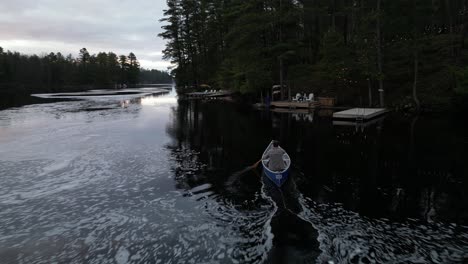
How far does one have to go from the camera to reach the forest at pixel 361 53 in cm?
3338

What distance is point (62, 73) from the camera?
143125mm

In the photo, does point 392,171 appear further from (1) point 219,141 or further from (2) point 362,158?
(1) point 219,141

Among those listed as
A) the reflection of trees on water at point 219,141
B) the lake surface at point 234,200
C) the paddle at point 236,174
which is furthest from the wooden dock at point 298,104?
the paddle at point 236,174

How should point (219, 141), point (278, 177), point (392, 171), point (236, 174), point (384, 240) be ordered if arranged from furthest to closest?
point (219, 141), point (236, 174), point (392, 171), point (278, 177), point (384, 240)

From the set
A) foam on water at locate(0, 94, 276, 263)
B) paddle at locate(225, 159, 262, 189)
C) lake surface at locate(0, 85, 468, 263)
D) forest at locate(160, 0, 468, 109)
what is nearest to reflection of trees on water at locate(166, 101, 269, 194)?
lake surface at locate(0, 85, 468, 263)

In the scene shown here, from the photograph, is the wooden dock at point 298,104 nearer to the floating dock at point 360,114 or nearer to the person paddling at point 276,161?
the floating dock at point 360,114

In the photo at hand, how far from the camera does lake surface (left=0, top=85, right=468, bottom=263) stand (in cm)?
915

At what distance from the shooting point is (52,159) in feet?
64.4

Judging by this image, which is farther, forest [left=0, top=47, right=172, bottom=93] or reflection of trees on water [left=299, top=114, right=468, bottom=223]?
forest [left=0, top=47, right=172, bottom=93]

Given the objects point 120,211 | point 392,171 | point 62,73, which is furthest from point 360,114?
point 62,73

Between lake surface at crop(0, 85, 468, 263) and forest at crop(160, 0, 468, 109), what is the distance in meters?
12.1

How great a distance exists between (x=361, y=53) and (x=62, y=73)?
465ft

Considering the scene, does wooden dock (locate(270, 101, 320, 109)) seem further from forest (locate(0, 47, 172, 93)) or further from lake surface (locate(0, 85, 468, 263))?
forest (locate(0, 47, 172, 93))

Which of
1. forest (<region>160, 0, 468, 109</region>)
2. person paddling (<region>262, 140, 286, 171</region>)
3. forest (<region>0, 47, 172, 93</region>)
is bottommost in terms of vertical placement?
person paddling (<region>262, 140, 286, 171</region>)
